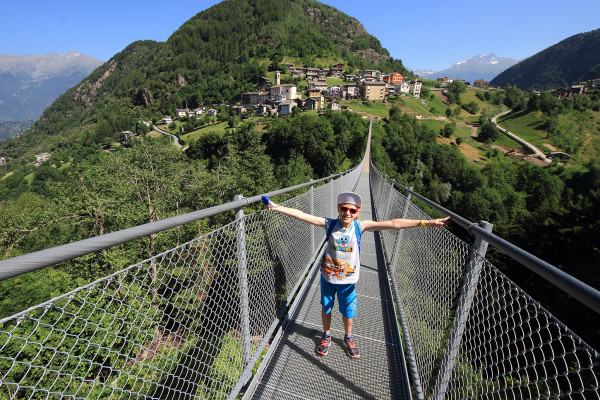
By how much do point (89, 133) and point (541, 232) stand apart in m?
103

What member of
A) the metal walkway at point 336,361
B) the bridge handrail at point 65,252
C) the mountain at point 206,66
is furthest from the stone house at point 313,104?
the bridge handrail at point 65,252

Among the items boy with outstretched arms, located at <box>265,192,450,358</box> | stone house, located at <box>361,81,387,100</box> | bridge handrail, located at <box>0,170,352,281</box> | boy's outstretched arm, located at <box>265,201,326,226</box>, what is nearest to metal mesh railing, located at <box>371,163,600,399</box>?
boy with outstretched arms, located at <box>265,192,450,358</box>

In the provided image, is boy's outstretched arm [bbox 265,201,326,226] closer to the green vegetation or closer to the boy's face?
the boy's face

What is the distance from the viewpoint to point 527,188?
166 feet

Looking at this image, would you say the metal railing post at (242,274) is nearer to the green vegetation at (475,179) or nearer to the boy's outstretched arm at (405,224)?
the boy's outstretched arm at (405,224)

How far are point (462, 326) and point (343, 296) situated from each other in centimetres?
106

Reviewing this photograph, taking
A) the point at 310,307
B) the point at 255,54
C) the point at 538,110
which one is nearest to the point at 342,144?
the point at 310,307

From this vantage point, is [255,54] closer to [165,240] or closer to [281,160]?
[281,160]

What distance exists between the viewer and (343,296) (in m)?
2.63

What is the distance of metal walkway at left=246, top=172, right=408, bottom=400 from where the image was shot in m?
2.38

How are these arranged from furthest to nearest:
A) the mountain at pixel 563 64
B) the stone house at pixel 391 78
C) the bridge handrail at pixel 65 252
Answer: the mountain at pixel 563 64 < the stone house at pixel 391 78 < the bridge handrail at pixel 65 252

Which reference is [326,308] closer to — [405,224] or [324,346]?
[324,346]

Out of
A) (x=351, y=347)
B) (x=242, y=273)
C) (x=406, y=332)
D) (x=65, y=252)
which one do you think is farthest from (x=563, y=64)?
(x=65, y=252)

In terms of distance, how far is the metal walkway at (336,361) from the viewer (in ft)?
7.81
